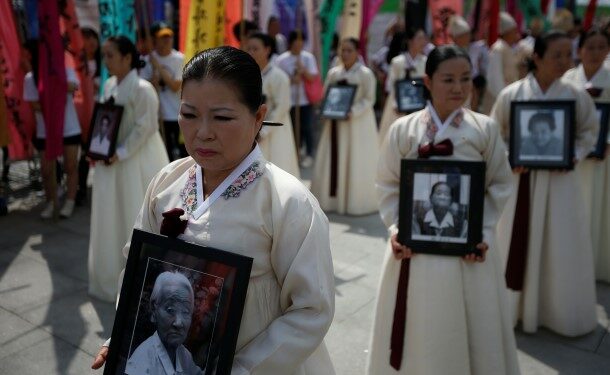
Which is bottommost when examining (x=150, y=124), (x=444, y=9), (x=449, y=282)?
(x=449, y=282)

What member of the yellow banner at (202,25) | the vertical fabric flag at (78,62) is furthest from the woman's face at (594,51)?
the vertical fabric flag at (78,62)

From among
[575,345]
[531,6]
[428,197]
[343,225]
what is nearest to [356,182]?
[343,225]

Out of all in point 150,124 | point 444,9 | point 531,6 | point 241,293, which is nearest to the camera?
point 241,293

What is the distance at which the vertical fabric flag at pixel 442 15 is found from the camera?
6801 mm

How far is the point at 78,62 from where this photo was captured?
586cm

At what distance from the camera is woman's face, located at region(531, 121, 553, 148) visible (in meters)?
3.40

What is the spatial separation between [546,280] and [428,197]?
62.3 inches

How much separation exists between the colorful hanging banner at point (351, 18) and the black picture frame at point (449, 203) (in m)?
4.62

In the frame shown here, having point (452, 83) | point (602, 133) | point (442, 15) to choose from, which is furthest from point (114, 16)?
point (602, 133)

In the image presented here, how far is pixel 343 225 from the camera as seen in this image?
582cm

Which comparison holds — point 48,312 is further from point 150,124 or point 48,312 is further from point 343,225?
point 343,225

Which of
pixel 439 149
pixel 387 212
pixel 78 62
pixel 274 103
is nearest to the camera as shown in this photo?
pixel 439 149

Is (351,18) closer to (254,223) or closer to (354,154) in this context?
(354,154)

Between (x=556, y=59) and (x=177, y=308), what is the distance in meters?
2.81
